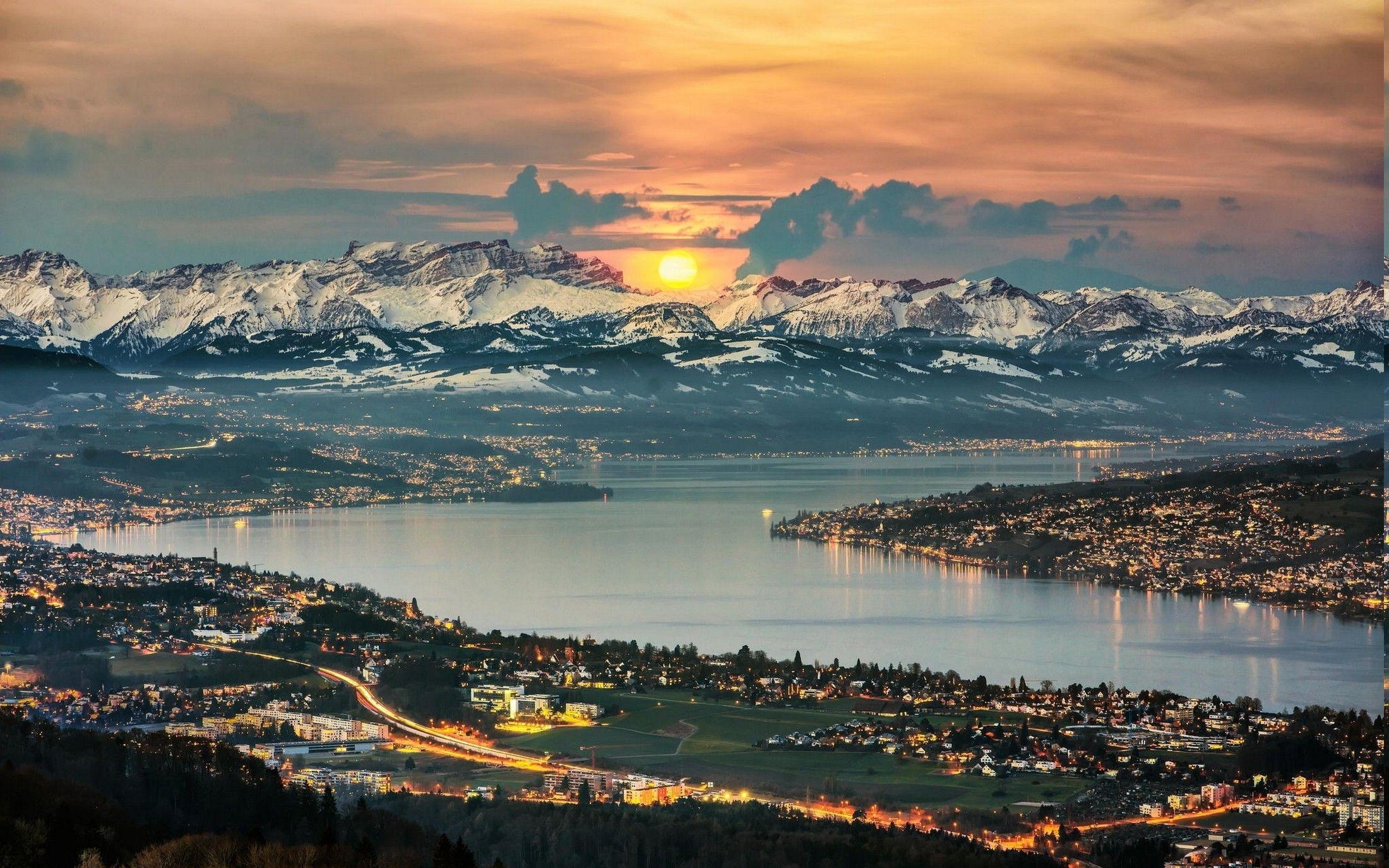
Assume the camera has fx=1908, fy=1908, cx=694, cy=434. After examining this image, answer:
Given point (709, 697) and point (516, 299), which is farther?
point (516, 299)

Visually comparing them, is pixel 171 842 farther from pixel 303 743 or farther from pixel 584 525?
pixel 584 525

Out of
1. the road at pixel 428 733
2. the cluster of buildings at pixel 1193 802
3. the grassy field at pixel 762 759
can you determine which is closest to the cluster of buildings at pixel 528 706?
the grassy field at pixel 762 759

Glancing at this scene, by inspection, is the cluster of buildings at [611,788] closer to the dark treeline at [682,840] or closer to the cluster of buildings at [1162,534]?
the dark treeline at [682,840]

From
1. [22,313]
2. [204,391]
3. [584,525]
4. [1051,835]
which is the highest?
[22,313]

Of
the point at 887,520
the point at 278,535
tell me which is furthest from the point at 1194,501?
the point at 278,535

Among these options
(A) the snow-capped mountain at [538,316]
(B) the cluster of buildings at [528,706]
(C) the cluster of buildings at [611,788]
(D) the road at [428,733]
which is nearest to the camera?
(C) the cluster of buildings at [611,788]

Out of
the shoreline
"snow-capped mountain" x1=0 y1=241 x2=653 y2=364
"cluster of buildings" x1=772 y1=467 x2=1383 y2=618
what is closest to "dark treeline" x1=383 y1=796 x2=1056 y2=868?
the shoreline
